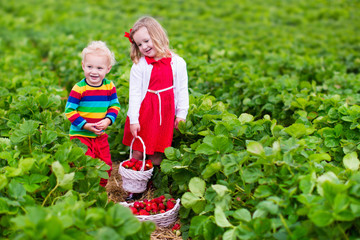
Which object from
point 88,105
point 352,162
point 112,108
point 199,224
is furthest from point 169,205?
point 352,162

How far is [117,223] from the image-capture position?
1.94 meters

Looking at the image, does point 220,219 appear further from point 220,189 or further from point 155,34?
point 155,34

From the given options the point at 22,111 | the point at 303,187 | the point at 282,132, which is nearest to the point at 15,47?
the point at 22,111

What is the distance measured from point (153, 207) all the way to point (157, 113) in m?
0.78

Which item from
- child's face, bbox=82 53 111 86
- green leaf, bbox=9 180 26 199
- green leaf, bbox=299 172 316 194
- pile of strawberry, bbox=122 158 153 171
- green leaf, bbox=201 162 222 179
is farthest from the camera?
pile of strawberry, bbox=122 158 153 171

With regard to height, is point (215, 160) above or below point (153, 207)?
above

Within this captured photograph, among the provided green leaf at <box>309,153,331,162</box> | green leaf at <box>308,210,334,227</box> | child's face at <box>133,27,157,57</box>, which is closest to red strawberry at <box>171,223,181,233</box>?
green leaf at <box>309,153,331,162</box>

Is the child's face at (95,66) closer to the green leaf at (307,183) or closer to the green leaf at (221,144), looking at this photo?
the green leaf at (221,144)

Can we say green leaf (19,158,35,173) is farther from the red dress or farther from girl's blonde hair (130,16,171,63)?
girl's blonde hair (130,16,171,63)

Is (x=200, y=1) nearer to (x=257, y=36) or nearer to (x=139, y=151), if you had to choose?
(x=257, y=36)

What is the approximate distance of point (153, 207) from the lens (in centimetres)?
289

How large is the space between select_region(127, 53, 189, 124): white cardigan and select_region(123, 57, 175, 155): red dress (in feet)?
0.14

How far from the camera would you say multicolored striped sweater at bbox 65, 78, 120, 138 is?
9.56 ft

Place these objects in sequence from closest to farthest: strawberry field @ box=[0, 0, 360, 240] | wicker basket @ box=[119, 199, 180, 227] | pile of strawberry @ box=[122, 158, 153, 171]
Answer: strawberry field @ box=[0, 0, 360, 240] → wicker basket @ box=[119, 199, 180, 227] → pile of strawberry @ box=[122, 158, 153, 171]
